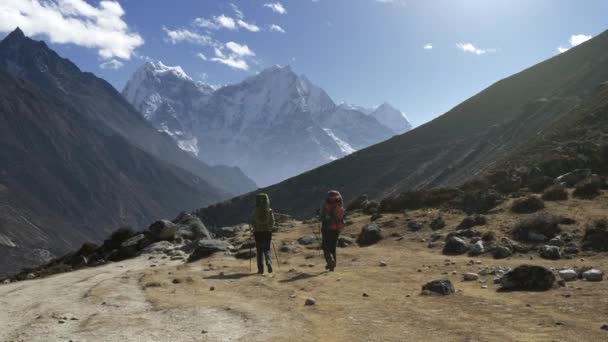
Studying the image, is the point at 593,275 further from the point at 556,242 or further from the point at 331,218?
the point at 331,218

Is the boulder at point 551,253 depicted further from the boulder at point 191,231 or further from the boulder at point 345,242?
the boulder at point 191,231

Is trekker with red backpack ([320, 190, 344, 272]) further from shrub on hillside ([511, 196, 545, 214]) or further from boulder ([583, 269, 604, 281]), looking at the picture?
shrub on hillside ([511, 196, 545, 214])

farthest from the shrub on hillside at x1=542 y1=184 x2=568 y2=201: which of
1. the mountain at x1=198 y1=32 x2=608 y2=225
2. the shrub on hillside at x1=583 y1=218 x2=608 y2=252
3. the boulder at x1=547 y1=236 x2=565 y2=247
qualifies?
the mountain at x1=198 y1=32 x2=608 y2=225

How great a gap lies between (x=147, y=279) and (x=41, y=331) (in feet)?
22.6

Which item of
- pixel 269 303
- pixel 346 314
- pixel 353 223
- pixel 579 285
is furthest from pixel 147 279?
pixel 353 223

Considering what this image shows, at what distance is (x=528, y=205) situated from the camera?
24.8 metres

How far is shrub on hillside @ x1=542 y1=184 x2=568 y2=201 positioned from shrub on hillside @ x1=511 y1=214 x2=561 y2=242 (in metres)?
4.93

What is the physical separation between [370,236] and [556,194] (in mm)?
9703

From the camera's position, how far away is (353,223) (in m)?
31.8

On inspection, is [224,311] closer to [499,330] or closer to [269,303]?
[269,303]

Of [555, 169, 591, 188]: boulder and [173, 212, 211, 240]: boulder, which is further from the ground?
[555, 169, 591, 188]: boulder

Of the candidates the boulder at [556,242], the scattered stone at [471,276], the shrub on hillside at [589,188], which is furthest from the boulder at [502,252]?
the shrub on hillside at [589,188]

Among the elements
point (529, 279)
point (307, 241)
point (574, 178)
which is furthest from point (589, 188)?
point (529, 279)

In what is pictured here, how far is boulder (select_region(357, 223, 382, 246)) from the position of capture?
2544cm
